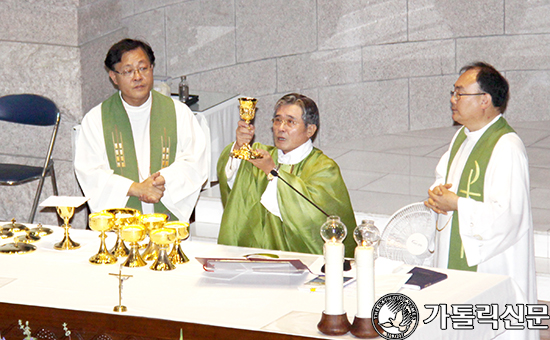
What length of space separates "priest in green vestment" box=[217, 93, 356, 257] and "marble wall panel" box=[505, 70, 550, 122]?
16.6 feet

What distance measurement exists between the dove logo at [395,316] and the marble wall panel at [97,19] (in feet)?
14.0

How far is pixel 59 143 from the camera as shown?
22.6 ft

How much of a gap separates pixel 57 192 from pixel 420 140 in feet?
12.6

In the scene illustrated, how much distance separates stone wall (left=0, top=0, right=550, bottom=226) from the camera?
869 centimetres

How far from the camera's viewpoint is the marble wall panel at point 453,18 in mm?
9016

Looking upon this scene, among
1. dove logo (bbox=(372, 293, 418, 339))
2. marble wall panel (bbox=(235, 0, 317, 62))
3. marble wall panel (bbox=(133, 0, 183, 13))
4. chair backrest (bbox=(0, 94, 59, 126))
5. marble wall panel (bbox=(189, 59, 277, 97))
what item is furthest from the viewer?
marble wall panel (bbox=(189, 59, 277, 97))

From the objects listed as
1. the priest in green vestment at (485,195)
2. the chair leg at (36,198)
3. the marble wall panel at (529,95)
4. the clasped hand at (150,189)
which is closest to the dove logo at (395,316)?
the priest in green vestment at (485,195)

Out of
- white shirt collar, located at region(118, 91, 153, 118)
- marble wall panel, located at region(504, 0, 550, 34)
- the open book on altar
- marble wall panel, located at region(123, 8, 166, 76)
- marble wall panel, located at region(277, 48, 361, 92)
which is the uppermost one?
marble wall panel, located at region(504, 0, 550, 34)

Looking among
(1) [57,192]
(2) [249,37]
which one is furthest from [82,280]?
(2) [249,37]

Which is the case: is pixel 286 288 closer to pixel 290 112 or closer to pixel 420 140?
pixel 290 112

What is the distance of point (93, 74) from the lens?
6852mm

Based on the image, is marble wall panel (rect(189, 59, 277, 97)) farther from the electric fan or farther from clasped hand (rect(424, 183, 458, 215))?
clasped hand (rect(424, 183, 458, 215))

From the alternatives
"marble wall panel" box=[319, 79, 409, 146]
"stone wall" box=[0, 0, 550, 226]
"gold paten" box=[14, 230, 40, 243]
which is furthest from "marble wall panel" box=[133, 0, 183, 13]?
"gold paten" box=[14, 230, 40, 243]

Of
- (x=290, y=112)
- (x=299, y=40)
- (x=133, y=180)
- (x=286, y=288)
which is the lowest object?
(x=286, y=288)
